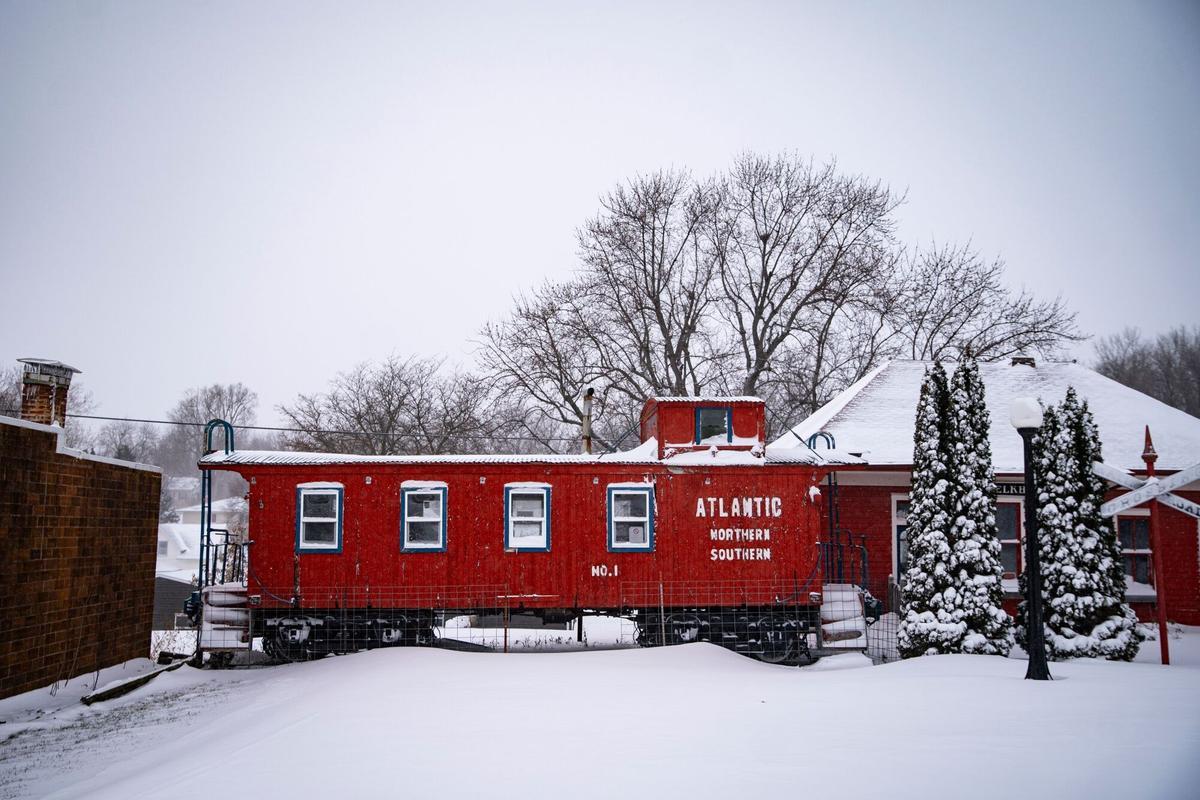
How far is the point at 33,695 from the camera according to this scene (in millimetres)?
11094

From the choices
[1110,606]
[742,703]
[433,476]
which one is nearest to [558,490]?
[433,476]

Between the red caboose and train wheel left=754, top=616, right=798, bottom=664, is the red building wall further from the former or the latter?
train wheel left=754, top=616, right=798, bottom=664

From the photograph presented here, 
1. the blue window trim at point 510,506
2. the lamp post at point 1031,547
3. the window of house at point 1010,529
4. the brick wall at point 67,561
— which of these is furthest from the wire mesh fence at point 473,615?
the window of house at point 1010,529

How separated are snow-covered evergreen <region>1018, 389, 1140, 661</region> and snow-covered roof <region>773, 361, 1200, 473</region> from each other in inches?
201

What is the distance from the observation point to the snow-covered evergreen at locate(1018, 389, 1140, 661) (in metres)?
11.7

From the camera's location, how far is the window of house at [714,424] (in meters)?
15.3

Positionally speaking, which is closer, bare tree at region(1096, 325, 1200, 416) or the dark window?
the dark window

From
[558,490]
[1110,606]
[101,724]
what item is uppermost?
[558,490]

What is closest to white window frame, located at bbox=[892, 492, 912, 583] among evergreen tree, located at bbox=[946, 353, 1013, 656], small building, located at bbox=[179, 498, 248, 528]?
evergreen tree, located at bbox=[946, 353, 1013, 656]

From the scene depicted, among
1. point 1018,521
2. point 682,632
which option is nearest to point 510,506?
point 682,632

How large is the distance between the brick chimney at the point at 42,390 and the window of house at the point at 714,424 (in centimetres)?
1064

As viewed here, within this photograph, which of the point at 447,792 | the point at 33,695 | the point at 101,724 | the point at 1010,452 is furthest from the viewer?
the point at 1010,452

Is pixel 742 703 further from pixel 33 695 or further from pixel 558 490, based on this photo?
pixel 33 695

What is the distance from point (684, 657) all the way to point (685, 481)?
10.7ft
